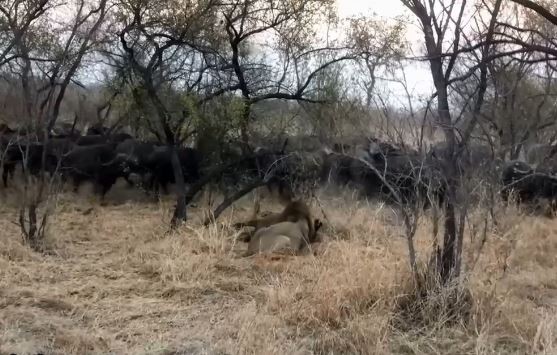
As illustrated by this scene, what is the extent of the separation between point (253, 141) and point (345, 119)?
153cm

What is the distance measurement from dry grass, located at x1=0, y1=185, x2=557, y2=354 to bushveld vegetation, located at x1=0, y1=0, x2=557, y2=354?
0.02 meters

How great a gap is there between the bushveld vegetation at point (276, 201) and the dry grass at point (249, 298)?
24 millimetres

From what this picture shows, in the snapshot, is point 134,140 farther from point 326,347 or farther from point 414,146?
point 326,347

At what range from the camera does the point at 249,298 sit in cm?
580

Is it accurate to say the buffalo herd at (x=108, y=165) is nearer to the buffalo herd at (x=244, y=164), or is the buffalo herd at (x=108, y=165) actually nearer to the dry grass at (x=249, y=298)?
the buffalo herd at (x=244, y=164)

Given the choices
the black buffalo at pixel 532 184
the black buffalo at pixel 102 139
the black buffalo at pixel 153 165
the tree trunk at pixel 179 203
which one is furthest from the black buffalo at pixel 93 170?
the black buffalo at pixel 532 184

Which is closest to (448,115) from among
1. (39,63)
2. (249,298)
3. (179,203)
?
(249,298)

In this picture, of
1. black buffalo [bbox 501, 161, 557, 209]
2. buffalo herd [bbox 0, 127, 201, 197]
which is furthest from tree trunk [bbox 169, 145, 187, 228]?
black buffalo [bbox 501, 161, 557, 209]

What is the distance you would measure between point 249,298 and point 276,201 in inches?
254

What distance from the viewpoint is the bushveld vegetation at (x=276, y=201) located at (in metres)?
4.85

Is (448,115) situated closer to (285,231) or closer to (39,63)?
(285,231)

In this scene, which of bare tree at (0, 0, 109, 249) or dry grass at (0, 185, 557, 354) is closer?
dry grass at (0, 185, 557, 354)

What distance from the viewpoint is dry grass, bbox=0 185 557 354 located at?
4496 millimetres

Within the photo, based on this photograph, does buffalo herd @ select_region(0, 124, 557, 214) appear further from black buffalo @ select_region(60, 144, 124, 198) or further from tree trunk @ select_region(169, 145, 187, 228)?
tree trunk @ select_region(169, 145, 187, 228)
